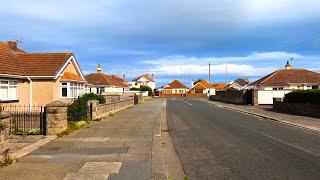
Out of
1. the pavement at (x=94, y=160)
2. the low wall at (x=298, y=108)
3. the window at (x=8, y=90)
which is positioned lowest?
the pavement at (x=94, y=160)

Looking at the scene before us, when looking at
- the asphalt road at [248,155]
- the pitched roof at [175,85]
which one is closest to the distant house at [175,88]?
the pitched roof at [175,85]

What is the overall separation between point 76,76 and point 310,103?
Result: 62.3ft

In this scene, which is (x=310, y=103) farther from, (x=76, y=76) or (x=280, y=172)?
(x=280, y=172)

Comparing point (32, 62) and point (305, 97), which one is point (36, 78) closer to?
point (32, 62)

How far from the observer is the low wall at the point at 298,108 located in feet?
89.5

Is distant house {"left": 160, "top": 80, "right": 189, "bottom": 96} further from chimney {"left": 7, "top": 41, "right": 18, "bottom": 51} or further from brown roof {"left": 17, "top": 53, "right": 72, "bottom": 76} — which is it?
brown roof {"left": 17, "top": 53, "right": 72, "bottom": 76}

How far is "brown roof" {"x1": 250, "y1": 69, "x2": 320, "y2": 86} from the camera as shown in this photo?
56438 millimetres

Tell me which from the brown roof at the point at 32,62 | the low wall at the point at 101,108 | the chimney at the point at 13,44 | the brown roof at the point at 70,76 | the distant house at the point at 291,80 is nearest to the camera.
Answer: the low wall at the point at 101,108

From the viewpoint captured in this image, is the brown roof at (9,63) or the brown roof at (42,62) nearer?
the brown roof at (9,63)

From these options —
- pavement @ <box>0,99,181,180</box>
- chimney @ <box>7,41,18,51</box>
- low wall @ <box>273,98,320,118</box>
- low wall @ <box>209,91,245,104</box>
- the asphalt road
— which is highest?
chimney @ <box>7,41,18,51</box>

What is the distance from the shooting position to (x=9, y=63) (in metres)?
29.6

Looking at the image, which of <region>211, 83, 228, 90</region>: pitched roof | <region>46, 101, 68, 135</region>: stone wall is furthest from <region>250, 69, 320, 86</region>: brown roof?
<region>211, 83, 228, 90</region>: pitched roof

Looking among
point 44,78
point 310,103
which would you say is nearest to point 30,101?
point 44,78

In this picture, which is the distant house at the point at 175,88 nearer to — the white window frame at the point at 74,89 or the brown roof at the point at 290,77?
the brown roof at the point at 290,77
